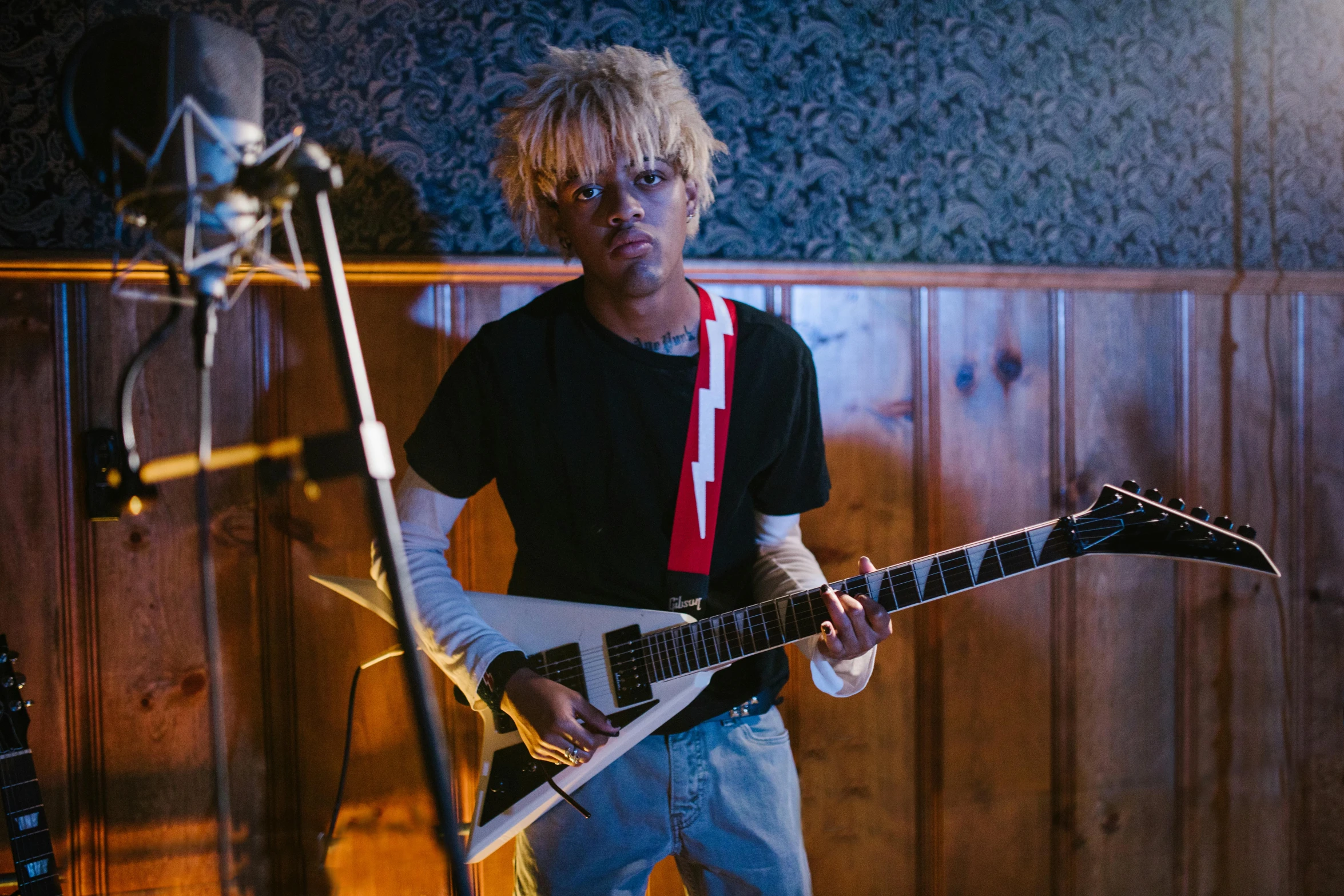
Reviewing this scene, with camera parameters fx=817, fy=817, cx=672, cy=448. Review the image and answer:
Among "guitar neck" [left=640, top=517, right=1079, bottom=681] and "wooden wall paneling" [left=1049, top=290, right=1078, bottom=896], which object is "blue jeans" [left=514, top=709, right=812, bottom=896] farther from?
"wooden wall paneling" [left=1049, top=290, right=1078, bottom=896]

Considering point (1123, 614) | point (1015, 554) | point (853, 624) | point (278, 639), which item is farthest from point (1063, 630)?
point (278, 639)

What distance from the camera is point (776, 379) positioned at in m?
1.38

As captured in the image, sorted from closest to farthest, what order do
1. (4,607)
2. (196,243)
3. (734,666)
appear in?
(196,243) < (734,666) < (4,607)

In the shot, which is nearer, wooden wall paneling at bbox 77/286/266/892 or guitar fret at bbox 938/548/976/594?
guitar fret at bbox 938/548/976/594

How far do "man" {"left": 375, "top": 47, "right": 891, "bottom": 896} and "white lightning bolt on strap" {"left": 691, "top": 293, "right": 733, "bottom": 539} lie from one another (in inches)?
0.5

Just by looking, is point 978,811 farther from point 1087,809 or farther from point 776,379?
point 776,379

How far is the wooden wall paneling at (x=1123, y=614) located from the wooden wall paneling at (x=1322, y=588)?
0.37 m

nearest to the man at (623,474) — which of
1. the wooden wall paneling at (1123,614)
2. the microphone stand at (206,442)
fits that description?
the microphone stand at (206,442)

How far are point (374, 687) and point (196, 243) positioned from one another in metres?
1.23

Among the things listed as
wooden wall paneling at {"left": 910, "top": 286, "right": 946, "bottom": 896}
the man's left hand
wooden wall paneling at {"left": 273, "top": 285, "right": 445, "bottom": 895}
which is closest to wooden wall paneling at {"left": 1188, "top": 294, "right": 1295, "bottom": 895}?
wooden wall paneling at {"left": 910, "top": 286, "right": 946, "bottom": 896}

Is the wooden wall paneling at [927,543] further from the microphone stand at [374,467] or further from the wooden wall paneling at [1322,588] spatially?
the microphone stand at [374,467]

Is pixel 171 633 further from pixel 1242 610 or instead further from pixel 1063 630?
pixel 1242 610

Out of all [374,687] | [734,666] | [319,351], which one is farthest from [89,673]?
[734,666]

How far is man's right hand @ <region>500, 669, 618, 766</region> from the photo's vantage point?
3.86 feet
